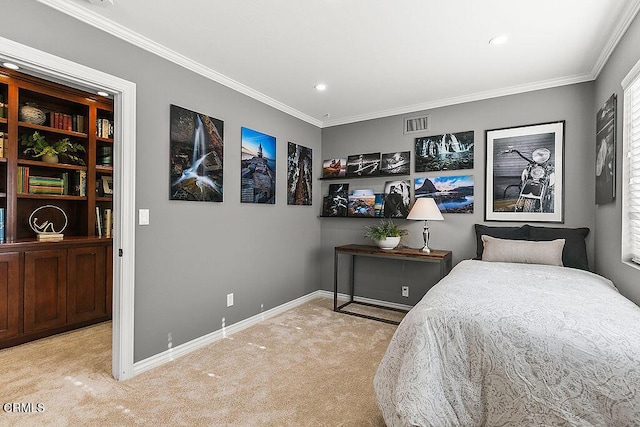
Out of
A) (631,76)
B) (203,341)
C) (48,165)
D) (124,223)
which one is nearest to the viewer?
(631,76)

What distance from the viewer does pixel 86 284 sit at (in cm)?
317

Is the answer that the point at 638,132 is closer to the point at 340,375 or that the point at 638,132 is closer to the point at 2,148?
the point at 340,375

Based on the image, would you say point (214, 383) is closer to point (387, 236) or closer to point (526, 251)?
point (387, 236)

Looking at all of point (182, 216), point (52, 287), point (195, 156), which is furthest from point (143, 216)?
point (52, 287)

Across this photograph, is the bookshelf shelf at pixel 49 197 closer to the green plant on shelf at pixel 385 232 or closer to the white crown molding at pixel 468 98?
the white crown molding at pixel 468 98

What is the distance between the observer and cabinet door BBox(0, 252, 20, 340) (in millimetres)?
2611

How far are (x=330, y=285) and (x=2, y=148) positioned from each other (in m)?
3.67

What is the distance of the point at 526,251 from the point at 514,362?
→ 1777mm

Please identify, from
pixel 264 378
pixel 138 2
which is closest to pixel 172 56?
pixel 138 2

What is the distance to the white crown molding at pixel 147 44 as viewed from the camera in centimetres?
190

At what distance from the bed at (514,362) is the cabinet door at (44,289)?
3061mm

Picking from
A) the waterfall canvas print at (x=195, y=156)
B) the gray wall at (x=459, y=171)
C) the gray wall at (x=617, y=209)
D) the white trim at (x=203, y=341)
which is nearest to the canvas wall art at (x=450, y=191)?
the gray wall at (x=459, y=171)

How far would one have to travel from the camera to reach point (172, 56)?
98.4 inches

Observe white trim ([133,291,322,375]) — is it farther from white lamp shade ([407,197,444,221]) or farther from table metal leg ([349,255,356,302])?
white lamp shade ([407,197,444,221])
